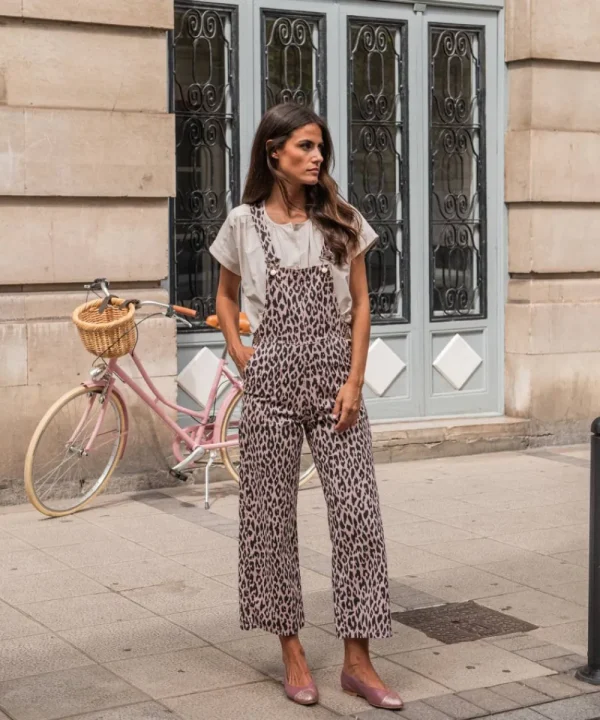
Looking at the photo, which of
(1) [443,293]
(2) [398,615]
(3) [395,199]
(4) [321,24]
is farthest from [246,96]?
(2) [398,615]

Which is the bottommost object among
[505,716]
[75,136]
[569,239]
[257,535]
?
[505,716]

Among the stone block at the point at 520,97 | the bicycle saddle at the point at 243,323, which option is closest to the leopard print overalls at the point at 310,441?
the bicycle saddle at the point at 243,323

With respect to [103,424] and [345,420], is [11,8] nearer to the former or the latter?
[103,424]

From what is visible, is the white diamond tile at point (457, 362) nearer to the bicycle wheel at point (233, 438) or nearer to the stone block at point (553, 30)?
the bicycle wheel at point (233, 438)

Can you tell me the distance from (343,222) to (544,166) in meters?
5.61

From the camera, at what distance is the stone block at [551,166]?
1011 centimetres

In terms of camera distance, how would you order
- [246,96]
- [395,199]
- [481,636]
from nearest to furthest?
[481,636]
[246,96]
[395,199]

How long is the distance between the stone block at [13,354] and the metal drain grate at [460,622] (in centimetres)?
322

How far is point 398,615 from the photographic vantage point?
5918 millimetres

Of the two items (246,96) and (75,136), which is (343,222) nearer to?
(75,136)

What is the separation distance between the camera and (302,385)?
189 inches

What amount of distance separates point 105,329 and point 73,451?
767 mm

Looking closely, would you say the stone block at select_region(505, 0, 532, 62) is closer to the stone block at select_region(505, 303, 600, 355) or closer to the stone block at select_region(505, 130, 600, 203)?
the stone block at select_region(505, 130, 600, 203)

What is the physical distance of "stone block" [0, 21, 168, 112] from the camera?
819 cm
